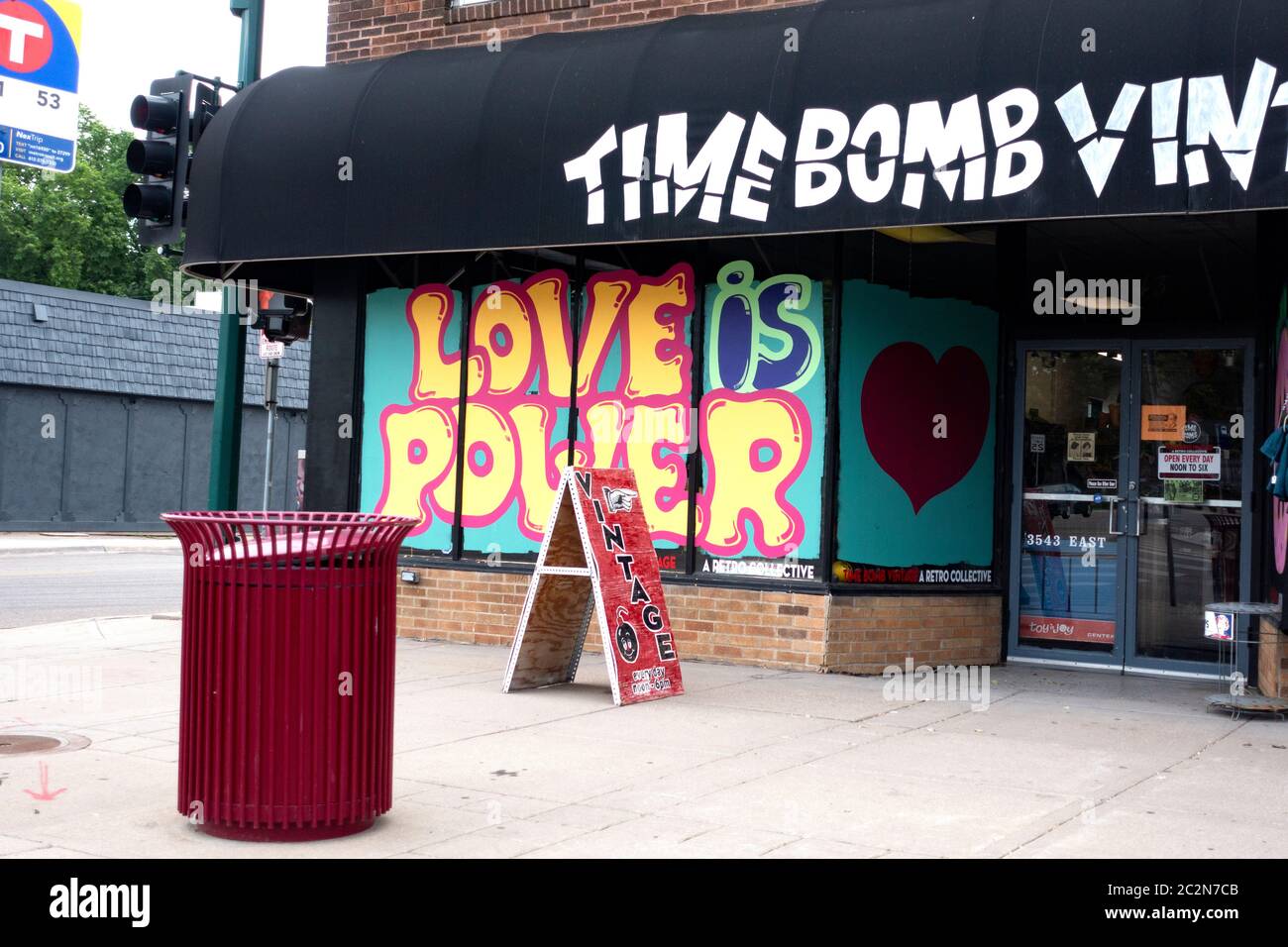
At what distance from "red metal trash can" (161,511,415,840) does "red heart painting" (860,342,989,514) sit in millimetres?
5753

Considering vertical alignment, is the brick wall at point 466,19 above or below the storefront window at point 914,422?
above

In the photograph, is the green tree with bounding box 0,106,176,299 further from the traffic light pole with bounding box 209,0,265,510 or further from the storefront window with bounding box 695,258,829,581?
the storefront window with bounding box 695,258,829,581

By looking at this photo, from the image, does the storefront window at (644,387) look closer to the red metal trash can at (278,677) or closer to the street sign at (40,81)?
the street sign at (40,81)

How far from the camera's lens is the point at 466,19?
12180 mm

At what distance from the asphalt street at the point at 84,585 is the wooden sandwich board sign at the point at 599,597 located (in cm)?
661

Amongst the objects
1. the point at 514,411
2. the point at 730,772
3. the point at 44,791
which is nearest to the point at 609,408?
the point at 514,411

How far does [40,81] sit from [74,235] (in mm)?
45694

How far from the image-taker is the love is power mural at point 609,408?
34.8 ft

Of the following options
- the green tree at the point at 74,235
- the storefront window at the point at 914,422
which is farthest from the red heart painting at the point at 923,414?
the green tree at the point at 74,235

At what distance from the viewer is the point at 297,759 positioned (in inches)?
213

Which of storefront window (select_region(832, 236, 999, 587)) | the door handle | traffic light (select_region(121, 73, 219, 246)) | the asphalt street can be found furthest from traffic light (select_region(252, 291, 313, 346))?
the door handle

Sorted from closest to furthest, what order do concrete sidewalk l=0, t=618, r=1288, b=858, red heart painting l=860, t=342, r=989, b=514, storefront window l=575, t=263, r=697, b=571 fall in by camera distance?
concrete sidewalk l=0, t=618, r=1288, b=858
red heart painting l=860, t=342, r=989, b=514
storefront window l=575, t=263, r=697, b=571

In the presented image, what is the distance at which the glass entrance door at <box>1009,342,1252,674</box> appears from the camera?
10.5 m
